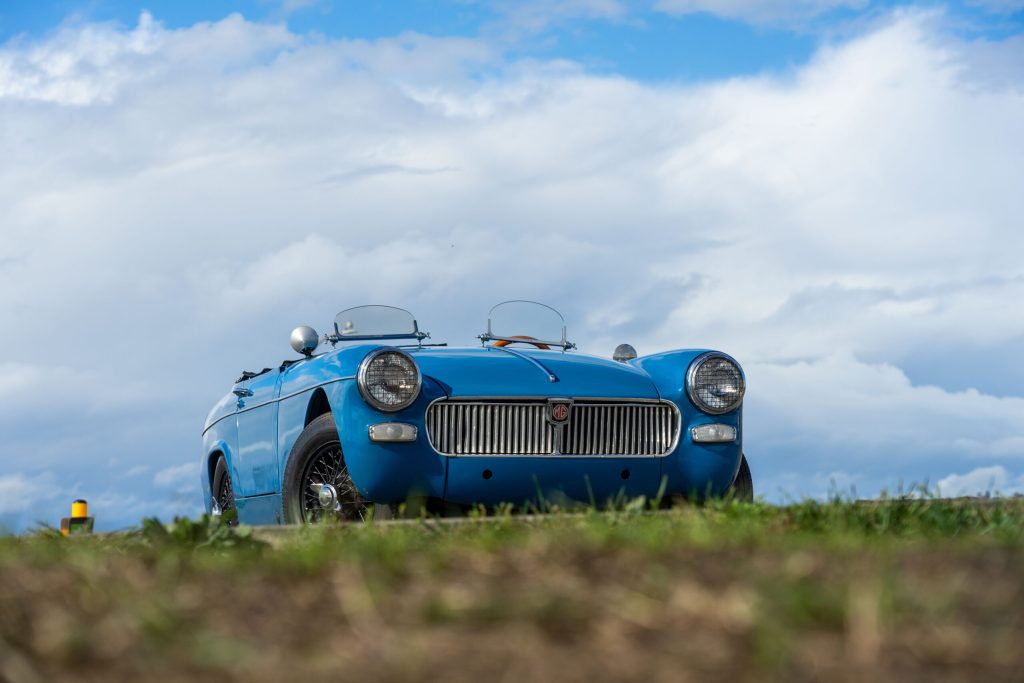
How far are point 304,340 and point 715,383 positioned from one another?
2.69 metres

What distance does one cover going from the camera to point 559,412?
688 centimetres

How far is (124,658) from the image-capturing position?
2.49m

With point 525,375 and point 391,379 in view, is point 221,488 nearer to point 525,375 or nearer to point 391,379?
point 391,379

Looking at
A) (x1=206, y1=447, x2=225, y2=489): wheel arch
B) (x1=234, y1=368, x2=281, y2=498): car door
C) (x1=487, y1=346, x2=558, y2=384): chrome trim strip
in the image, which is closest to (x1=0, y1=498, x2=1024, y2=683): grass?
(x1=487, y1=346, x2=558, y2=384): chrome trim strip

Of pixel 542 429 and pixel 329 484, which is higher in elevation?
pixel 542 429

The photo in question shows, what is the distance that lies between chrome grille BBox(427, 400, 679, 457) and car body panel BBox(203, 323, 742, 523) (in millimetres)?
53

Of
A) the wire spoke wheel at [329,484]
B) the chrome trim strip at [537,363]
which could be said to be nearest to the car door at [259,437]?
the wire spoke wheel at [329,484]

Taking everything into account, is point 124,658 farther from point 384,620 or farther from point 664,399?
point 664,399

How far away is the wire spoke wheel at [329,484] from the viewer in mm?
6891

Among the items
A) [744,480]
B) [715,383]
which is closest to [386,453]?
[715,383]

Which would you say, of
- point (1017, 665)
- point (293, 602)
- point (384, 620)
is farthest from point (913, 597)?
point (293, 602)

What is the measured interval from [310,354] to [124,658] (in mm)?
5640

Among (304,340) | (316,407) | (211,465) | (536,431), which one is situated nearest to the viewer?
(536,431)

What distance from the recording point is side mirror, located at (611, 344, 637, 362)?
8.60 metres
